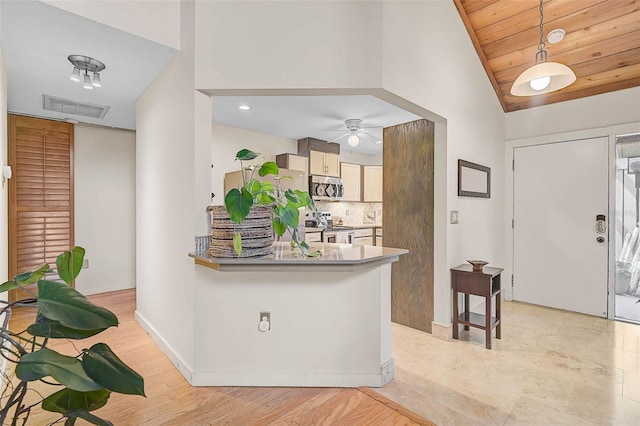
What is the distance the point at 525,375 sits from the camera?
2389 millimetres

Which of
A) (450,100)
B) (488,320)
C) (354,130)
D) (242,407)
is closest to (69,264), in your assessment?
(242,407)

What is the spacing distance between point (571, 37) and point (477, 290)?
2.78 meters

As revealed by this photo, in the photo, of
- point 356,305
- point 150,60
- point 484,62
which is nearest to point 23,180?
point 150,60

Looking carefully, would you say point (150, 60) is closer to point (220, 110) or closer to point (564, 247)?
point (220, 110)

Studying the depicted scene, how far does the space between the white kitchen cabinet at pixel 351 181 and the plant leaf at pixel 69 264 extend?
5082 millimetres

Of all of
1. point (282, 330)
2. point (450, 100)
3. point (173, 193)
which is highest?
point (450, 100)

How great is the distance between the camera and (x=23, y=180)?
386 centimetres

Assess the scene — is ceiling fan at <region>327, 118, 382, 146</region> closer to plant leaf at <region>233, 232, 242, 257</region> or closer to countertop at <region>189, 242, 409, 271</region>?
countertop at <region>189, 242, 409, 271</region>

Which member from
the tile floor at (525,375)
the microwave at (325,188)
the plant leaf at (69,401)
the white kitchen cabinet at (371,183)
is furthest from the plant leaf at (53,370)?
the white kitchen cabinet at (371,183)

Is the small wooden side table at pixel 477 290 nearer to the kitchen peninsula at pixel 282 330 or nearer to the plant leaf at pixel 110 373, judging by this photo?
the kitchen peninsula at pixel 282 330

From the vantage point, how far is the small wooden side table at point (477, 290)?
113 inches

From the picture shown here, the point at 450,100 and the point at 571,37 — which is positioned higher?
the point at 571,37

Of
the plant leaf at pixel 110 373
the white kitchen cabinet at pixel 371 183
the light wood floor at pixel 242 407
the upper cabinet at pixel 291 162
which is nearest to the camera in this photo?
the plant leaf at pixel 110 373

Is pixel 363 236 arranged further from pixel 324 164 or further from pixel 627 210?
pixel 627 210
